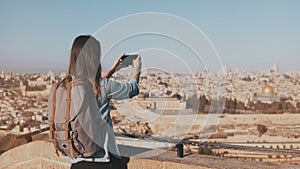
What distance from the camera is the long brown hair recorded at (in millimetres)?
1906

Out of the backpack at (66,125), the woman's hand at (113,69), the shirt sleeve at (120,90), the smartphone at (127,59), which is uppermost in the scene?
the smartphone at (127,59)

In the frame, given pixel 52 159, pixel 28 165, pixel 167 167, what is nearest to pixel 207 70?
pixel 167 167

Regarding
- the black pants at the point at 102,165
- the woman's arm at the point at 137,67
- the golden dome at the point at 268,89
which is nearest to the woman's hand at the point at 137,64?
the woman's arm at the point at 137,67

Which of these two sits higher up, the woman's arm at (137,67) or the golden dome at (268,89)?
the golden dome at (268,89)

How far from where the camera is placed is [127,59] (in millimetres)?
2068

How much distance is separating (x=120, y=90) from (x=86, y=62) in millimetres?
216

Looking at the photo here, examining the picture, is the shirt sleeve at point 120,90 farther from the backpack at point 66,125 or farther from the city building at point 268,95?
the city building at point 268,95

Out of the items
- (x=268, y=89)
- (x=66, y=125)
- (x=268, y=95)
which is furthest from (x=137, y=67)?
(x=268, y=89)

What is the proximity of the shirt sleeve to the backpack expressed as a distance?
18 centimetres

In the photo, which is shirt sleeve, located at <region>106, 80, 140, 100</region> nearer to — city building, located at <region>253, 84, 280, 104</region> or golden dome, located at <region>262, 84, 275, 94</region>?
city building, located at <region>253, 84, 280, 104</region>

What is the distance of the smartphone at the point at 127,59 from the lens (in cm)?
204

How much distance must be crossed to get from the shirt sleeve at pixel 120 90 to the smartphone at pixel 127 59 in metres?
0.17

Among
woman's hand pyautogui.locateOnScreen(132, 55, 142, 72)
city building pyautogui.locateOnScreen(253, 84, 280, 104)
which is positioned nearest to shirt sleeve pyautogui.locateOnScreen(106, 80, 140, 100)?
woman's hand pyautogui.locateOnScreen(132, 55, 142, 72)

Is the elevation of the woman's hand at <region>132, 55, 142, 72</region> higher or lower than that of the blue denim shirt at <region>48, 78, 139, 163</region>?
higher
